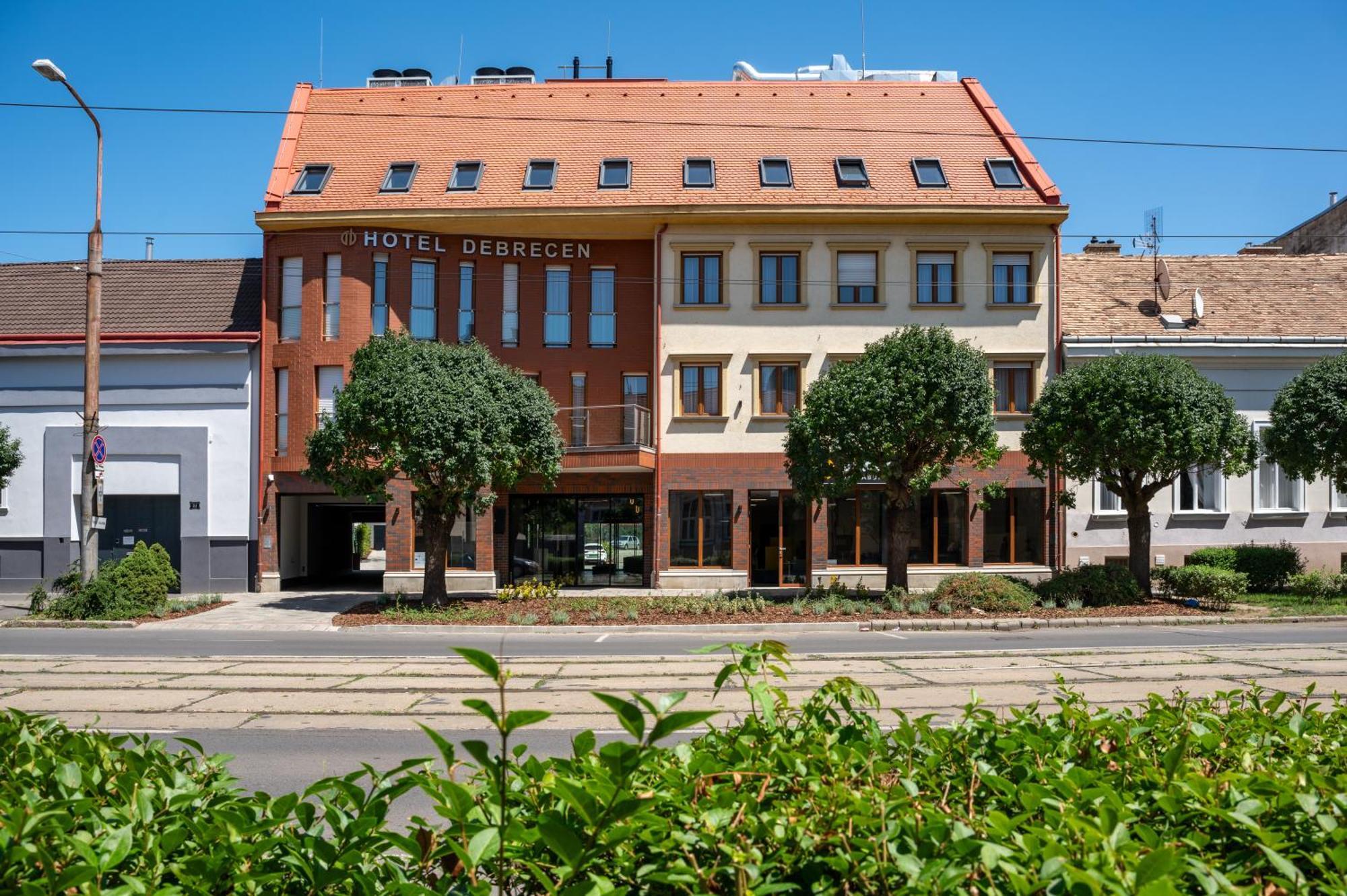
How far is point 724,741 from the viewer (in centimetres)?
291

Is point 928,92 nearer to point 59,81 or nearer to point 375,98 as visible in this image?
point 375,98

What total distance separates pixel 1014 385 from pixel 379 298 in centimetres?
1769

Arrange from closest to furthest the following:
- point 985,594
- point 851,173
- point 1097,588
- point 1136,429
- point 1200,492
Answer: point 985,594 → point 1136,429 → point 1097,588 → point 1200,492 → point 851,173

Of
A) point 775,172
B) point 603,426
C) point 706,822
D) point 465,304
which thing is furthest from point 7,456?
point 706,822

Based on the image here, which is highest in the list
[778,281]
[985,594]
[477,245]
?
[477,245]

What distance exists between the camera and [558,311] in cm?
2986

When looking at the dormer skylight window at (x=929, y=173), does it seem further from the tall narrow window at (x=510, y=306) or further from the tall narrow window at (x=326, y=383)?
the tall narrow window at (x=326, y=383)

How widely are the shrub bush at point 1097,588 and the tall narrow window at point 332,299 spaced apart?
1909 centimetres

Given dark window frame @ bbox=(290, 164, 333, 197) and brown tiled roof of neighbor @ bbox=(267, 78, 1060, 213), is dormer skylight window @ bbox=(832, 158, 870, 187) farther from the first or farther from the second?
dark window frame @ bbox=(290, 164, 333, 197)

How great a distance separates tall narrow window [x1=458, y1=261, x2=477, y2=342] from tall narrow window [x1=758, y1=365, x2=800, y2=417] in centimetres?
815

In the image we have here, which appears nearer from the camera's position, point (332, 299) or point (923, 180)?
point (332, 299)

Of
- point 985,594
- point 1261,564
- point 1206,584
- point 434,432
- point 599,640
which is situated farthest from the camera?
point 1261,564

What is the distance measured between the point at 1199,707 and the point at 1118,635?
15.2 m

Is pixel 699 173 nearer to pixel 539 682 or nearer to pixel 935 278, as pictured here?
pixel 935 278
